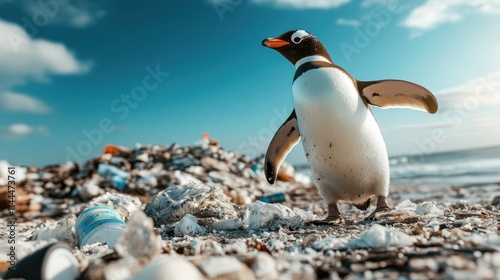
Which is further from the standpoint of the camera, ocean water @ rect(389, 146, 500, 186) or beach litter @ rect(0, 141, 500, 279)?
ocean water @ rect(389, 146, 500, 186)

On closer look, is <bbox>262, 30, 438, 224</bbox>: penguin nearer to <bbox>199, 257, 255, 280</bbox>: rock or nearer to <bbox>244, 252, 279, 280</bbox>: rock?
<bbox>244, 252, 279, 280</bbox>: rock

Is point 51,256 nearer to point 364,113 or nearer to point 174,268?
point 174,268

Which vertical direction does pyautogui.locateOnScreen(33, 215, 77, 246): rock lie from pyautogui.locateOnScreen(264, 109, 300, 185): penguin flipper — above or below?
below

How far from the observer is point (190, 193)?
13.5ft

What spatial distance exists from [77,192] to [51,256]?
26.8 feet

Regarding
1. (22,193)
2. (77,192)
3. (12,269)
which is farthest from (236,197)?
(12,269)

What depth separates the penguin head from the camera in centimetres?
381

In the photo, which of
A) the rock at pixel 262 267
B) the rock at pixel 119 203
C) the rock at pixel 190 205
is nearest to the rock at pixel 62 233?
the rock at pixel 119 203

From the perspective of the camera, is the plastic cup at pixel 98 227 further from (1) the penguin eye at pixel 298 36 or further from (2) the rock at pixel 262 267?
(1) the penguin eye at pixel 298 36

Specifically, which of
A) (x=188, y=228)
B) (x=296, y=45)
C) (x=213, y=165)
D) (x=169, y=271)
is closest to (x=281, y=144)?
(x=296, y=45)

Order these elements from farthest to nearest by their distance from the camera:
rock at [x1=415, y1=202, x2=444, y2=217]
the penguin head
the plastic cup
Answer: the penguin head → rock at [x1=415, y1=202, x2=444, y2=217] → the plastic cup

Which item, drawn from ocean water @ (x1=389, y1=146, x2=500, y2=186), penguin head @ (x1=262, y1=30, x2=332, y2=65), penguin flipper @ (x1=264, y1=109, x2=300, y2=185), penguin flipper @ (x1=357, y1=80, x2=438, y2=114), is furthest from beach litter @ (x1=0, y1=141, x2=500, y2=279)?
ocean water @ (x1=389, y1=146, x2=500, y2=186)

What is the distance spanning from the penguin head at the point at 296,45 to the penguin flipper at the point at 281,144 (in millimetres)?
541

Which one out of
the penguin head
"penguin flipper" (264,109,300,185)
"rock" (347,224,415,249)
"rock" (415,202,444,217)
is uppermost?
the penguin head
